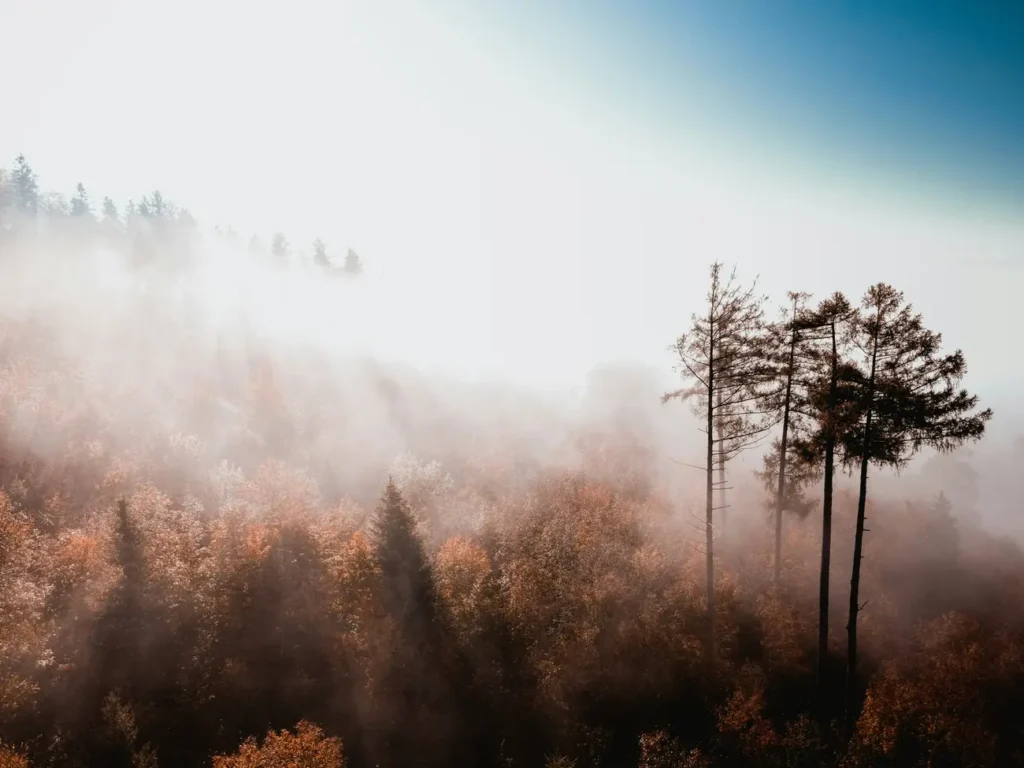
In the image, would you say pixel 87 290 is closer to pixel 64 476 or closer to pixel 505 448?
pixel 64 476

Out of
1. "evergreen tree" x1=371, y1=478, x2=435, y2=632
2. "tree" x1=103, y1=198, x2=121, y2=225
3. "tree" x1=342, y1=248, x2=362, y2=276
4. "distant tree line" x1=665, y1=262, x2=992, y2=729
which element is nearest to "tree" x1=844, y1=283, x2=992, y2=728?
"distant tree line" x1=665, y1=262, x2=992, y2=729

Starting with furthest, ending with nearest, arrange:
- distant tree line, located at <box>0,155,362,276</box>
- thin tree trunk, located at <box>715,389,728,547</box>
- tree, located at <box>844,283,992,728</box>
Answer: distant tree line, located at <box>0,155,362,276</box> < thin tree trunk, located at <box>715,389,728,547</box> < tree, located at <box>844,283,992,728</box>

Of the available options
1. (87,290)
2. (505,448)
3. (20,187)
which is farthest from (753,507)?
(20,187)

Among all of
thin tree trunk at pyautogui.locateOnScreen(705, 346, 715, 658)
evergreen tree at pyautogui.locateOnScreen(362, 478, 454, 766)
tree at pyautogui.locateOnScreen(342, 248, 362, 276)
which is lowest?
evergreen tree at pyautogui.locateOnScreen(362, 478, 454, 766)

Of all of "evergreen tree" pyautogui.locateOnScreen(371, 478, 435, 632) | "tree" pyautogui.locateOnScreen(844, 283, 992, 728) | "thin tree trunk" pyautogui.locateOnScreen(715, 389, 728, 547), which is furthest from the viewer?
"evergreen tree" pyautogui.locateOnScreen(371, 478, 435, 632)

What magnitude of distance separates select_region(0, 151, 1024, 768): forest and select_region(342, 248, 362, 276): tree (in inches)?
2217

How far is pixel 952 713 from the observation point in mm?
19250

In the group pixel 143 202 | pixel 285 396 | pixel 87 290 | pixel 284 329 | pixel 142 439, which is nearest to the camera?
pixel 142 439

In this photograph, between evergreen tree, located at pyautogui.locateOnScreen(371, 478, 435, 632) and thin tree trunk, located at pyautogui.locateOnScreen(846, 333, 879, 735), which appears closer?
thin tree trunk, located at pyautogui.locateOnScreen(846, 333, 879, 735)

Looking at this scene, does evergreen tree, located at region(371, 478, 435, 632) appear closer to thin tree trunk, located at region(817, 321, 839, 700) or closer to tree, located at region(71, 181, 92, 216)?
thin tree trunk, located at region(817, 321, 839, 700)

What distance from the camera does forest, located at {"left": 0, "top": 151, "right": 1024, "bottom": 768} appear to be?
1822 cm

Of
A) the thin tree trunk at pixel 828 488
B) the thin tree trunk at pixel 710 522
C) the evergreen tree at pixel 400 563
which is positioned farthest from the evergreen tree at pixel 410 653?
the thin tree trunk at pixel 828 488

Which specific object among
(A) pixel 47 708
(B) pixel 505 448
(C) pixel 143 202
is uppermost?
(C) pixel 143 202

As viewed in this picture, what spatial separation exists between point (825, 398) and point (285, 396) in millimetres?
58700
